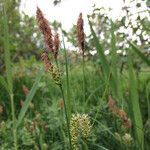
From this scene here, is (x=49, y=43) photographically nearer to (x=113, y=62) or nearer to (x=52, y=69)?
(x=52, y=69)

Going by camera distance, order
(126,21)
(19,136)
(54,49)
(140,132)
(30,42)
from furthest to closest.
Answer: (30,42), (126,21), (19,136), (140,132), (54,49)

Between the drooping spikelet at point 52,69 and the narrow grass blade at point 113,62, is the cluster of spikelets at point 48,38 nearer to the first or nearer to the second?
the drooping spikelet at point 52,69

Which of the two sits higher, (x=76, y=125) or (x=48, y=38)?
(x=48, y=38)

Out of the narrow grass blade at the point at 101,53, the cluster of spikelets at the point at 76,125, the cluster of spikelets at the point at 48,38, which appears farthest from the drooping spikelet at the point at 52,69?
the narrow grass blade at the point at 101,53

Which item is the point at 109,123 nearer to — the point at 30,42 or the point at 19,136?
the point at 19,136

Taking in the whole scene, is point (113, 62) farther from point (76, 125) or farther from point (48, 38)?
point (48, 38)

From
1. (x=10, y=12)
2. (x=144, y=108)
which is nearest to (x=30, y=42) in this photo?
(x=10, y=12)

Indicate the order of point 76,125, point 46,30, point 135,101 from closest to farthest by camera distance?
point 46,30 < point 76,125 < point 135,101

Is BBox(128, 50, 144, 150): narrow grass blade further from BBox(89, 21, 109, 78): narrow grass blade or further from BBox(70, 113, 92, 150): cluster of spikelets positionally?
BBox(70, 113, 92, 150): cluster of spikelets

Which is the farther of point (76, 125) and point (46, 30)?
point (76, 125)

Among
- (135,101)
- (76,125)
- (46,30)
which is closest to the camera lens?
(46,30)

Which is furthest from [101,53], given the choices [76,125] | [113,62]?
[76,125]
